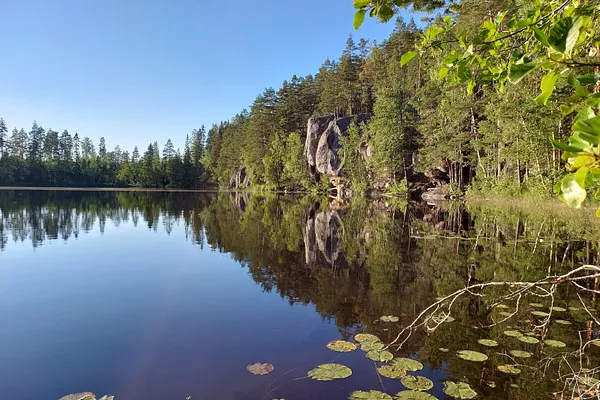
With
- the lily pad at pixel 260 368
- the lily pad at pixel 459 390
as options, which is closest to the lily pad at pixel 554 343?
the lily pad at pixel 459 390

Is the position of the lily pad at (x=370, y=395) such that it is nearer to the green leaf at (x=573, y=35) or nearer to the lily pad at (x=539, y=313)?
the lily pad at (x=539, y=313)

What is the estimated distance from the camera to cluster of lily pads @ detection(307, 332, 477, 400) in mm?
3686

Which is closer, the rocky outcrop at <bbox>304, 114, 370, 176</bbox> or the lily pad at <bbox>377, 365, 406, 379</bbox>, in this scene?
the lily pad at <bbox>377, 365, 406, 379</bbox>

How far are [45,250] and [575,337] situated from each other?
1434 centimetres

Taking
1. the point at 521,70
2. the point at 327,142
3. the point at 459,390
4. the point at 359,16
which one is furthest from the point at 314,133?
the point at 521,70

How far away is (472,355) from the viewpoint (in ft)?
14.6

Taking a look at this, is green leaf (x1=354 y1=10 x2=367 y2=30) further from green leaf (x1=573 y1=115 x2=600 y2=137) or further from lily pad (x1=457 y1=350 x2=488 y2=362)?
lily pad (x1=457 y1=350 x2=488 y2=362)

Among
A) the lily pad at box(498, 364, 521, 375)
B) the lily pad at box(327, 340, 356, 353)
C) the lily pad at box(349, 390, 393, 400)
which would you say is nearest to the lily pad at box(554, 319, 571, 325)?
the lily pad at box(498, 364, 521, 375)

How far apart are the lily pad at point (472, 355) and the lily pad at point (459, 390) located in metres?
0.58

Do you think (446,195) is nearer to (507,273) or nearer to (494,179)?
(494,179)

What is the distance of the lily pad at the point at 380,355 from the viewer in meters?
4.46

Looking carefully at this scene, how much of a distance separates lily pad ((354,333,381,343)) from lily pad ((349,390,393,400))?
1.25 metres

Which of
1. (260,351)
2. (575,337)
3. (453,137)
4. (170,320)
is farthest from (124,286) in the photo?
(453,137)

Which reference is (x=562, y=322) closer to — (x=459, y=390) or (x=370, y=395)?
(x=459, y=390)
